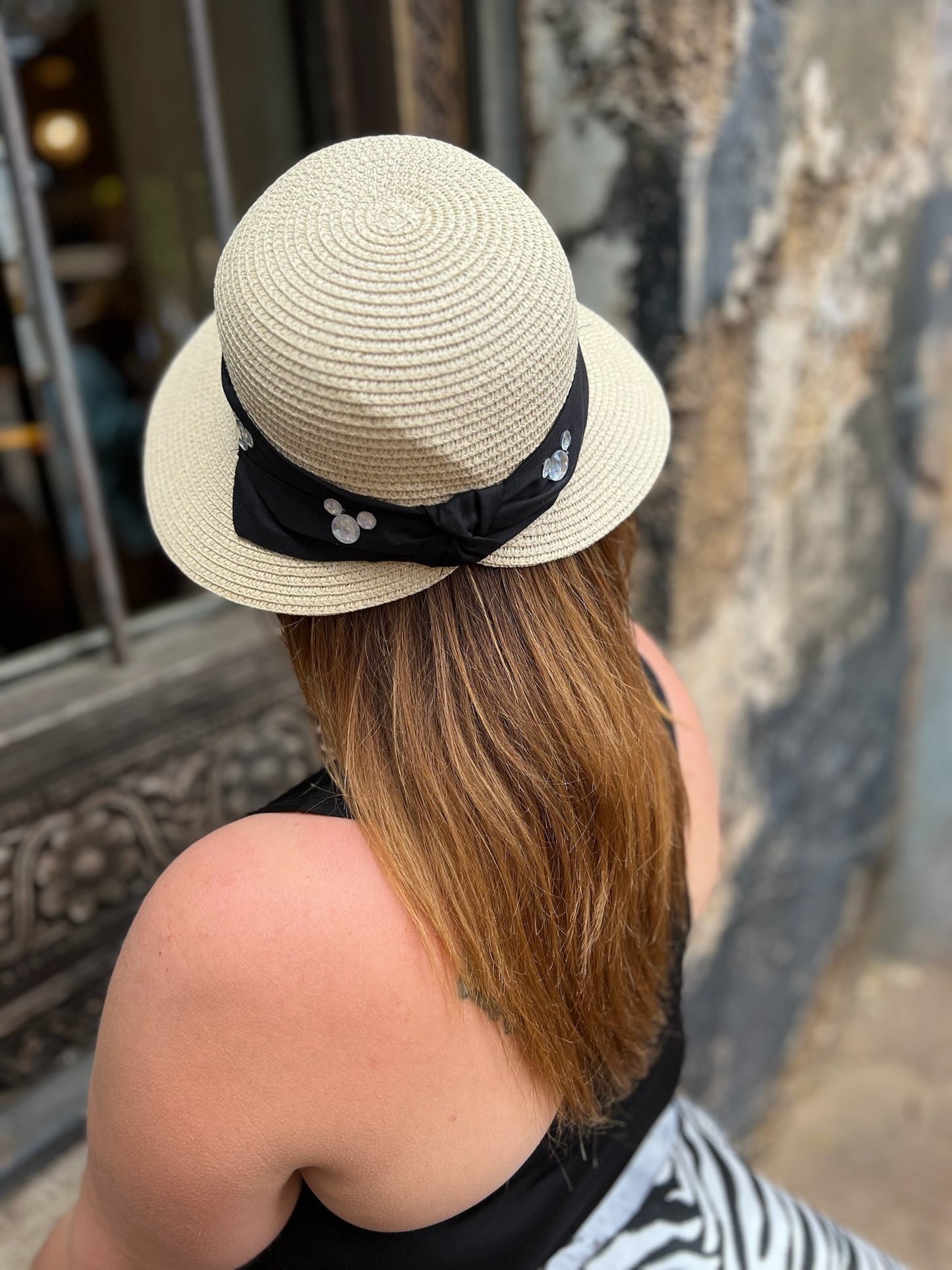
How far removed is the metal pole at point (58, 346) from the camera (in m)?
0.99

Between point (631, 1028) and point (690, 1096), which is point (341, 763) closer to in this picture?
point (631, 1028)

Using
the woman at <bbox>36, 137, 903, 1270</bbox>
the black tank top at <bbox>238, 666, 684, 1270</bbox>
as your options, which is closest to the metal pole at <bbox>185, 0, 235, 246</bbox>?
the woman at <bbox>36, 137, 903, 1270</bbox>

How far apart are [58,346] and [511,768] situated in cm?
79

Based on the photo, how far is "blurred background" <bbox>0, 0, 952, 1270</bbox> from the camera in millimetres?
1125

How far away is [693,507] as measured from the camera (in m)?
1.53

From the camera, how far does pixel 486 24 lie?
1342mm

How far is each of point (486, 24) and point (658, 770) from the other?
1.16 m

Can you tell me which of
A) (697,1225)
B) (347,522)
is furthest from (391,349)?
(697,1225)

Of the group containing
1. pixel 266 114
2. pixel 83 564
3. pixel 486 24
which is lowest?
pixel 83 564

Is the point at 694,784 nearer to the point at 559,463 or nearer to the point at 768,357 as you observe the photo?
the point at 559,463

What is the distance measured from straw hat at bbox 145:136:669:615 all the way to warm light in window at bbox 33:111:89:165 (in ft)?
9.73

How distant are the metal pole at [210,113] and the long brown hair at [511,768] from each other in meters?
0.68

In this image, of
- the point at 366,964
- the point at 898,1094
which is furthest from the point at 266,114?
the point at 898,1094

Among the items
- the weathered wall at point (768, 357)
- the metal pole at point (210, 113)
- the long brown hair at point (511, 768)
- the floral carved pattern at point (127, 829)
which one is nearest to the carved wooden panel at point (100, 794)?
the floral carved pattern at point (127, 829)
